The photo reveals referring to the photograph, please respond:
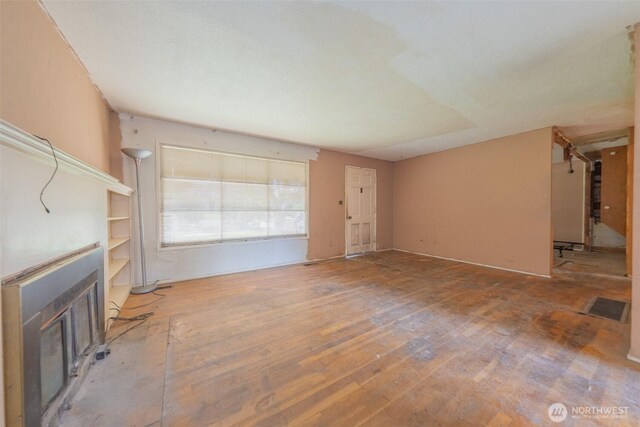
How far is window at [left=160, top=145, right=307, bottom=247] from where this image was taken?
3.73 metres

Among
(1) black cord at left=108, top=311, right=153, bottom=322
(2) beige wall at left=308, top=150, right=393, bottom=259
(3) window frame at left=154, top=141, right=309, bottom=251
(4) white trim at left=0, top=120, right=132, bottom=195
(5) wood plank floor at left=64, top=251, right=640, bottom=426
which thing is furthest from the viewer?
(2) beige wall at left=308, top=150, right=393, bottom=259

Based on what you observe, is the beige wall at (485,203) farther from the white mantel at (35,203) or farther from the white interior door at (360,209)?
the white mantel at (35,203)

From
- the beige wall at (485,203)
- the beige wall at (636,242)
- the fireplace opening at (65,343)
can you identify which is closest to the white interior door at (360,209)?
the beige wall at (485,203)

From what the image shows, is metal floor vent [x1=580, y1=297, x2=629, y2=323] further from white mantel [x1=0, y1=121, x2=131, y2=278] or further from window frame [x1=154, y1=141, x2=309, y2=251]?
white mantel [x1=0, y1=121, x2=131, y2=278]

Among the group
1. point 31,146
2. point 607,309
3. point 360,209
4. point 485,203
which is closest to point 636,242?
point 607,309

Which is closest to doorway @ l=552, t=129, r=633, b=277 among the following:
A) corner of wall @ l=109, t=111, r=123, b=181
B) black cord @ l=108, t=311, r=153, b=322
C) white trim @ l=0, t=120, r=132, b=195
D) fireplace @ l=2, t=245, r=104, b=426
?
black cord @ l=108, t=311, r=153, b=322

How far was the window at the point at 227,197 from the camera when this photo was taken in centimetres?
373

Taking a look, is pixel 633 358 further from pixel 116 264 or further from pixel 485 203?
pixel 116 264

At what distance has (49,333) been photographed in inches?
50.6

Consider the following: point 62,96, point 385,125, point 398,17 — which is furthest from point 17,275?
point 385,125

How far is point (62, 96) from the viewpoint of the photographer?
1.83 metres

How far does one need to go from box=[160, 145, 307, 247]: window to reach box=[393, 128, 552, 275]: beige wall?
3.03 meters

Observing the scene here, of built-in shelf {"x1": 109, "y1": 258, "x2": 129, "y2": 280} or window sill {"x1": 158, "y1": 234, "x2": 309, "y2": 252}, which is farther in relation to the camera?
window sill {"x1": 158, "y1": 234, "x2": 309, "y2": 252}

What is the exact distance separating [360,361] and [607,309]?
3086 millimetres
